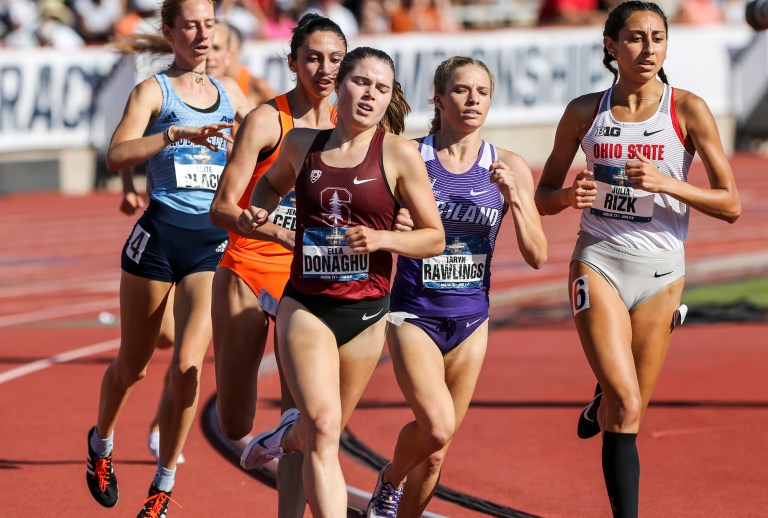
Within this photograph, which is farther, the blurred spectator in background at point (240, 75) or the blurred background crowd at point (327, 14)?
the blurred background crowd at point (327, 14)

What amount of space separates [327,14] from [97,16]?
3911 millimetres

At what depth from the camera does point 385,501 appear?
6.08 metres

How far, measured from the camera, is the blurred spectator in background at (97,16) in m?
23.0

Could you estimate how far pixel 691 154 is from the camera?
621 centimetres

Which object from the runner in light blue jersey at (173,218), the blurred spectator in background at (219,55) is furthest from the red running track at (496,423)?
the blurred spectator in background at (219,55)

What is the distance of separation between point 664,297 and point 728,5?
24.9 m

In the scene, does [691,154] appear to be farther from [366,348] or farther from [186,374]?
[186,374]

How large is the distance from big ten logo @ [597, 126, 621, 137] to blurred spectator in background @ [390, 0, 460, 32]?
19115 mm

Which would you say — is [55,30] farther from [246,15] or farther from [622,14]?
[622,14]

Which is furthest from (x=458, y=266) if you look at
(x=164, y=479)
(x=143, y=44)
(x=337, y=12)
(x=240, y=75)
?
(x=337, y=12)

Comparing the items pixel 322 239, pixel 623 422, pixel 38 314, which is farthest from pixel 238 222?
pixel 38 314

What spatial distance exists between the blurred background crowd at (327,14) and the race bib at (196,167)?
13.0 metres

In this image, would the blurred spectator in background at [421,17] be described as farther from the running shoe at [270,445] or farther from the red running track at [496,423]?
the running shoe at [270,445]

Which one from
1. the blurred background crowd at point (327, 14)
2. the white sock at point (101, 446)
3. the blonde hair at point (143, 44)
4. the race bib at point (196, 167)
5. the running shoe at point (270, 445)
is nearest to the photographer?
the running shoe at point (270, 445)
